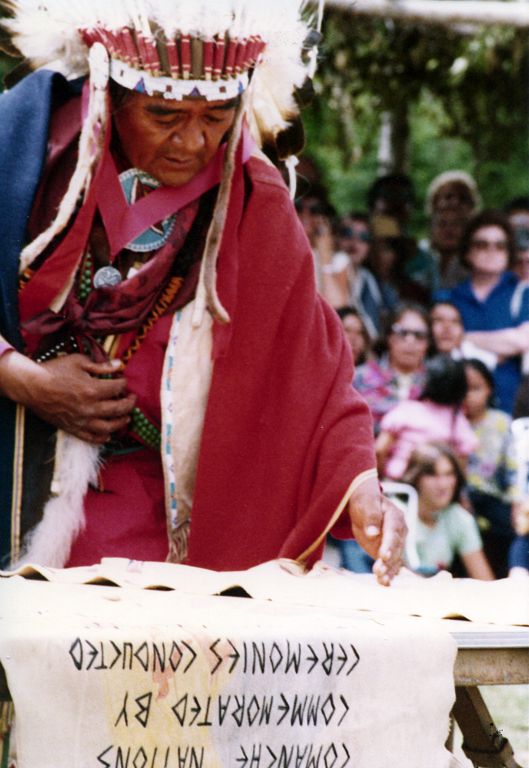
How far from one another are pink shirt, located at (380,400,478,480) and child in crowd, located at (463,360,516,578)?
0.19 feet

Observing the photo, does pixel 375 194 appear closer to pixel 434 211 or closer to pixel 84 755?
pixel 434 211

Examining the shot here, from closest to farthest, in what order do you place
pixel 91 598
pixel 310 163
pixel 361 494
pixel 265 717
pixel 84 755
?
pixel 84 755, pixel 265 717, pixel 91 598, pixel 361 494, pixel 310 163

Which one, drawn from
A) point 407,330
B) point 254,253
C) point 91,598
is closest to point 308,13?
point 254,253

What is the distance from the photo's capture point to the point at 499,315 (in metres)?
6.48

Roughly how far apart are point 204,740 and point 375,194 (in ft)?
17.2

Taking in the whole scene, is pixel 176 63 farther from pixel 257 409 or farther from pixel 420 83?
pixel 420 83

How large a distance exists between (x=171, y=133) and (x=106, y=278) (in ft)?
1.18

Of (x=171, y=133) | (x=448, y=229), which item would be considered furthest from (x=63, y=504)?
(x=448, y=229)

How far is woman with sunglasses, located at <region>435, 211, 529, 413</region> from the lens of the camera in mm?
6418

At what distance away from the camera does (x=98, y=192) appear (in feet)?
10.4

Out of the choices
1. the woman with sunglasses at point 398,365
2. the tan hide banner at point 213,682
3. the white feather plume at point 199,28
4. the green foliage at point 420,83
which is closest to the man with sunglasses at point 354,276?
the woman with sunglasses at point 398,365

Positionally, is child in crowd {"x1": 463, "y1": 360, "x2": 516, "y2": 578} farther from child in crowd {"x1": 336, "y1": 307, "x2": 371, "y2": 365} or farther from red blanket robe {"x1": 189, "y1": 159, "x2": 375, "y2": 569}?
red blanket robe {"x1": 189, "y1": 159, "x2": 375, "y2": 569}

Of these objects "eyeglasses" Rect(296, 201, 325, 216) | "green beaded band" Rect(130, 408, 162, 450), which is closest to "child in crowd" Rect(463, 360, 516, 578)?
"eyeglasses" Rect(296, 201, 325, 216)

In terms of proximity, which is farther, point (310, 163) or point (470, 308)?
point (310, 163)
